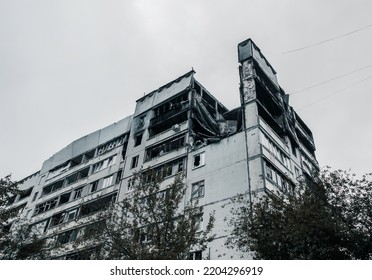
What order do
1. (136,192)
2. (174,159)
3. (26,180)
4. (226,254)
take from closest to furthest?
(136,192) → (226,254) → (174,159) → (26,180)

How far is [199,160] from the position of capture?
98.9 ft

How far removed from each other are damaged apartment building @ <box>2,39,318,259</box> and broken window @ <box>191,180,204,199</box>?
0.29 feet

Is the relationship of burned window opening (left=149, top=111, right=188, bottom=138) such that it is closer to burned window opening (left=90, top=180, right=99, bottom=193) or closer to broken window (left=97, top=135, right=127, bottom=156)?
broken window (left=97, top=135, right=127, bottom=156)

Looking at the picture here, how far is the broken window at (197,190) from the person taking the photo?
2758 cm

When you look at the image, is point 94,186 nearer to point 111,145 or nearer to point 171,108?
point 111,145

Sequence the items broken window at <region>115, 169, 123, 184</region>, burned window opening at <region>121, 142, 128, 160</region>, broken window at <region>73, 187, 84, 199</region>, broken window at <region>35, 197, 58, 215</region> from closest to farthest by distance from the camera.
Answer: broken window at <region>115, 169, 123, 184</region> → burned window opening at <region>121, 142, 128, 160</region> → broken window at <region>73, 187, 84, 199</region> → broken window at <region>35, 197, 58, 215</region>

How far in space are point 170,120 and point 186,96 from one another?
3.42 meters

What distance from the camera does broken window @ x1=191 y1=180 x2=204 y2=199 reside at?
2758cm

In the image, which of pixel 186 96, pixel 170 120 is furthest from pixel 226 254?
pixel 186 96

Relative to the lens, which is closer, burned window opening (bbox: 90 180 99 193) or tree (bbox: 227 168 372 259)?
tree (bbox: 227 168 372 259)

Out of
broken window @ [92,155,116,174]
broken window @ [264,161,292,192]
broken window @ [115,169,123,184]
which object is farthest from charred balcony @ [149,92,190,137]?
broken window @ [264,161,292,192]

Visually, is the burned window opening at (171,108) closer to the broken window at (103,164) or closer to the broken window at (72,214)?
the broken window at (103,164)
